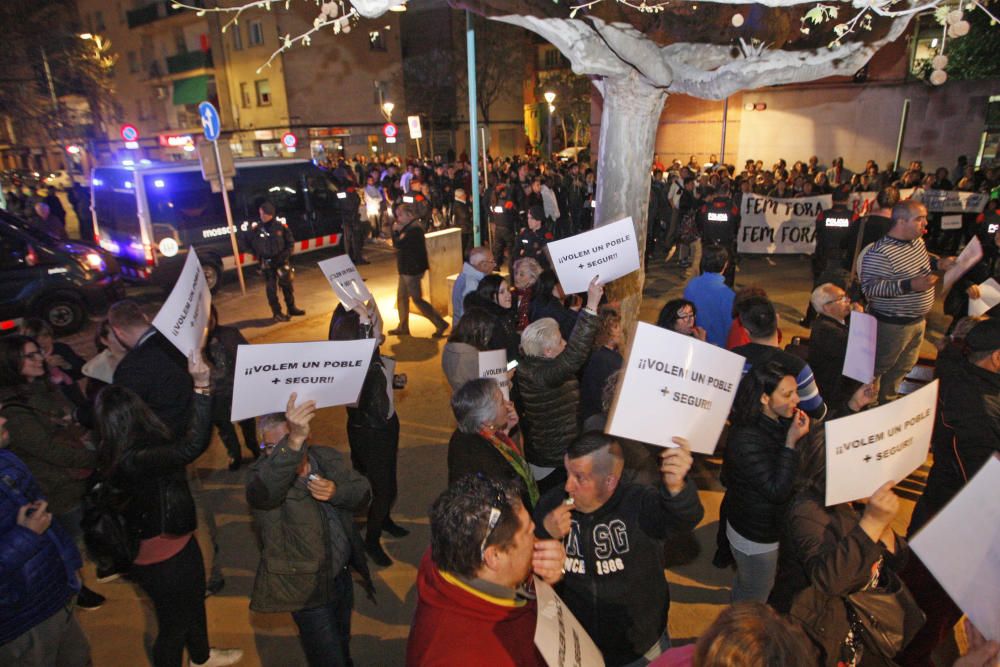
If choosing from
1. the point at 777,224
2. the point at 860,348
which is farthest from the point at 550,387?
the point at 777,224

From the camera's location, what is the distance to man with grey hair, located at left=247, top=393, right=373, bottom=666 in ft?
8.91

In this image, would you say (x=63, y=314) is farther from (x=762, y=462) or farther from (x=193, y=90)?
(x=193, y=90)

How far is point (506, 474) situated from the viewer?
3.24 meters

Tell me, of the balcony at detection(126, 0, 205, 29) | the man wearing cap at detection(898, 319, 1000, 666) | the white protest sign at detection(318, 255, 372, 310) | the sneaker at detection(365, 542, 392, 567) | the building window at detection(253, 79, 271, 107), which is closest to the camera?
the man wearing cap at detection(898, 319, 1000, 666)

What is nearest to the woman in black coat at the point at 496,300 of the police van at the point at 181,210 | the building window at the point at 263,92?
the police van at the point at 181,210

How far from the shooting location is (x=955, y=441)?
3174 mm

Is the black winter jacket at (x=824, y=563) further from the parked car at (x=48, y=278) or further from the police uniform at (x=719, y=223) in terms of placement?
the parked car at (x=48, y=278)

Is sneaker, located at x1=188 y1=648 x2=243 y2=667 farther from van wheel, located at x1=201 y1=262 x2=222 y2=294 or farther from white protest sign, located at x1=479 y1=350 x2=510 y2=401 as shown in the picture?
van wheel, located at x1=201 y1=262 x2=222 y2=294

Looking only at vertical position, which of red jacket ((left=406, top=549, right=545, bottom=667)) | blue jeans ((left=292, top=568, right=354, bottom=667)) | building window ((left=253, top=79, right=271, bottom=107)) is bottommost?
blue jeans ((left=292, top=568, right=354, bottom=667))

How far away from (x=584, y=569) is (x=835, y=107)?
23.0 metres

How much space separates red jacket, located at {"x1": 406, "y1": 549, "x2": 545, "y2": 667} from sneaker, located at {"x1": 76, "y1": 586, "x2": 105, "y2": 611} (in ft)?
11.1

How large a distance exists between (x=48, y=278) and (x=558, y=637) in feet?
36.1

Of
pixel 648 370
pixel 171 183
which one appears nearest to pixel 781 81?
pixel 648 370

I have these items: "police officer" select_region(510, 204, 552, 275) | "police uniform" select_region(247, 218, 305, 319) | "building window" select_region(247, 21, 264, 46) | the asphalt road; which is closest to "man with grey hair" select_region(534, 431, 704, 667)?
the asphalt road
